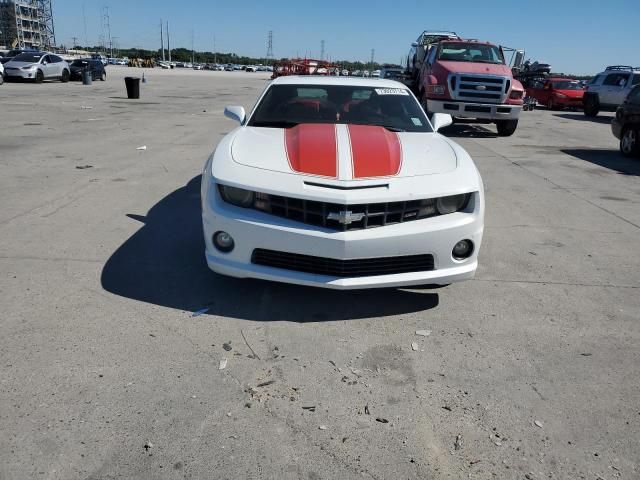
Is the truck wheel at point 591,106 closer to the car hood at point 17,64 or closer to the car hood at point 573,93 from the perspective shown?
the car hood at point 573,93

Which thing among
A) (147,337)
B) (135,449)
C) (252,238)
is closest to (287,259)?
(252,238)

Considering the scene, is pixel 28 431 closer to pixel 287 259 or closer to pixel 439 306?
pixel 287 259

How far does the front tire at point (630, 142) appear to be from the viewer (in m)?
11.0

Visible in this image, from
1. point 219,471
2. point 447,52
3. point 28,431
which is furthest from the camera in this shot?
point 447,52

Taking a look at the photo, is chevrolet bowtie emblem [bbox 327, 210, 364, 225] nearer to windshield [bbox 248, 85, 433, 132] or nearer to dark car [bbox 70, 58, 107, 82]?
windshield [bbox 248, 85, 433, 132]

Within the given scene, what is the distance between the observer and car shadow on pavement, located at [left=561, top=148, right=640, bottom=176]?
9.98 m

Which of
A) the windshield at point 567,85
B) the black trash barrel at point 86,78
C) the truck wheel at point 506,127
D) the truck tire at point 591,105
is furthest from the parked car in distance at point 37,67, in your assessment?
the truck tire at point 591,105

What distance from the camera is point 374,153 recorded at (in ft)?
12.3

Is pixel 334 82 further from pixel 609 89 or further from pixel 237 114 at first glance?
pixel 609 89

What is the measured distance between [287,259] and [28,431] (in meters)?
1.68

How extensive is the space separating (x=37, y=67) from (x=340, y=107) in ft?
98.1

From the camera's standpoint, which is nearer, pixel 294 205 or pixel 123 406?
pixel 123 406

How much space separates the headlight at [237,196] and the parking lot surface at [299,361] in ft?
2.39

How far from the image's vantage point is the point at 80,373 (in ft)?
9.43
